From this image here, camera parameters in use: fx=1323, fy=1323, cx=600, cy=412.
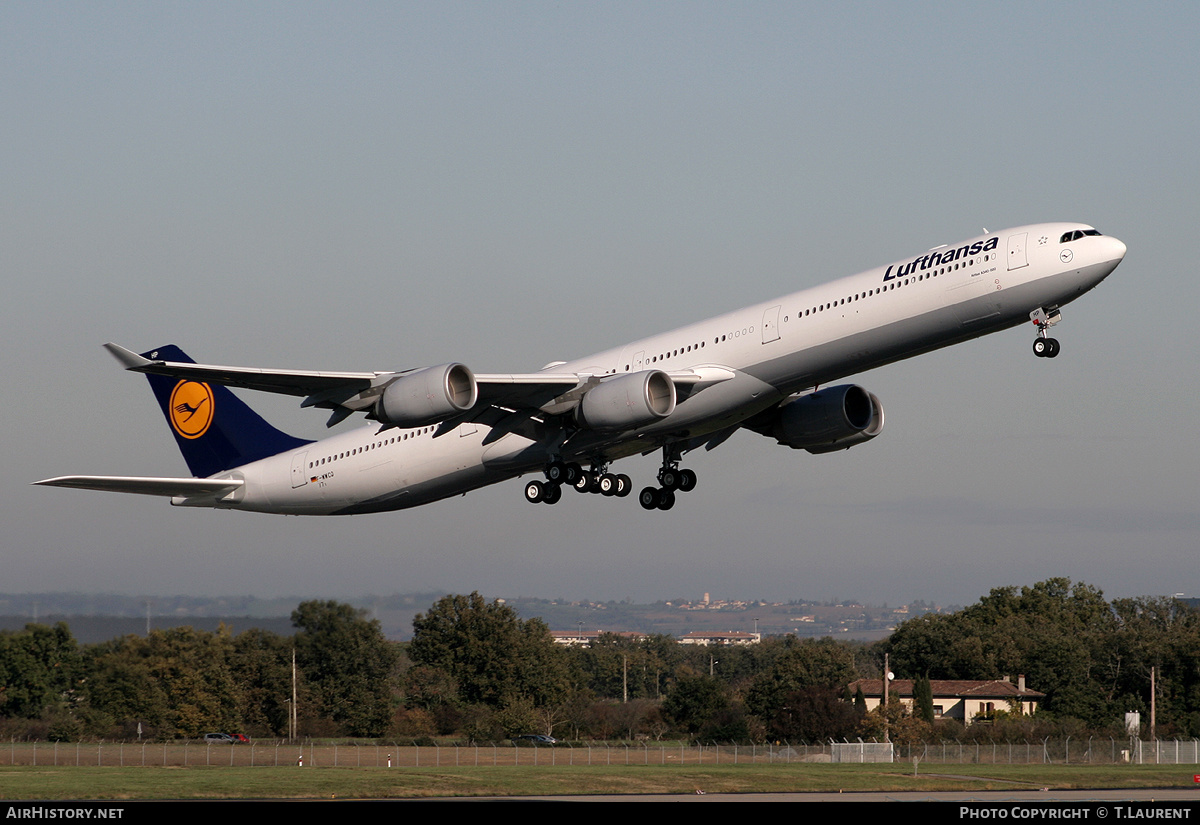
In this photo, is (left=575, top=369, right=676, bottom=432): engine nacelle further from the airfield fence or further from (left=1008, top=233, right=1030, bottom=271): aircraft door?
the airfield fence

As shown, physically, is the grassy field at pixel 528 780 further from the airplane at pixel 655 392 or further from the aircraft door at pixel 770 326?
the aircraft door at pixel 770 326

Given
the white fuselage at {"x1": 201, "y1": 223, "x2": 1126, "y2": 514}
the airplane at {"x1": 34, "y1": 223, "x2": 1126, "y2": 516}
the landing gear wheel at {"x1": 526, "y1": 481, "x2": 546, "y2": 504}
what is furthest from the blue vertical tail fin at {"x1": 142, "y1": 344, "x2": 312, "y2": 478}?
the landing gear wheel at {"x1": 526, "y1": 481, "x2": 546, "y2": 504}

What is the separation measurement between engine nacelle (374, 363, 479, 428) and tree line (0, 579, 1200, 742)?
31.3 meters

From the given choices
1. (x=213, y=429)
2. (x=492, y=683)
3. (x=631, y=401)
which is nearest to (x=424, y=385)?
(x=631, y=401)

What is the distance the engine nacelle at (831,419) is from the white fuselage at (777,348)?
275cm

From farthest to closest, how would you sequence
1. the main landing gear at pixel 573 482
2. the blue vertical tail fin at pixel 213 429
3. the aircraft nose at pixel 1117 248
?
1. the blue vertical tail fin at pixel 213 429
2. the main landing gear at pixel 573 482
3. the aircraft nose at pixel 1117 248

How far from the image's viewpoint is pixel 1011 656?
10494 centimetres

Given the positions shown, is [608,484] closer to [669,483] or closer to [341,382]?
[669,483]

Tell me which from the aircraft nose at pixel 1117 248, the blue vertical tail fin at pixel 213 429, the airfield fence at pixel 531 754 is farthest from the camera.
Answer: the airfield fence at pixel 531 754

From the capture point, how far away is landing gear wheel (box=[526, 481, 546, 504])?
1508 inches

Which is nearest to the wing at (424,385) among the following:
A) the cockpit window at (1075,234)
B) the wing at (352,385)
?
the wing at (352,385)

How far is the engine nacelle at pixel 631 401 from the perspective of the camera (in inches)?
1280

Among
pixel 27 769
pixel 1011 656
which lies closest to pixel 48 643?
pixel 27 769

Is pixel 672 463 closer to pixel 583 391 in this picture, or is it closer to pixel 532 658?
pixel 583 391
